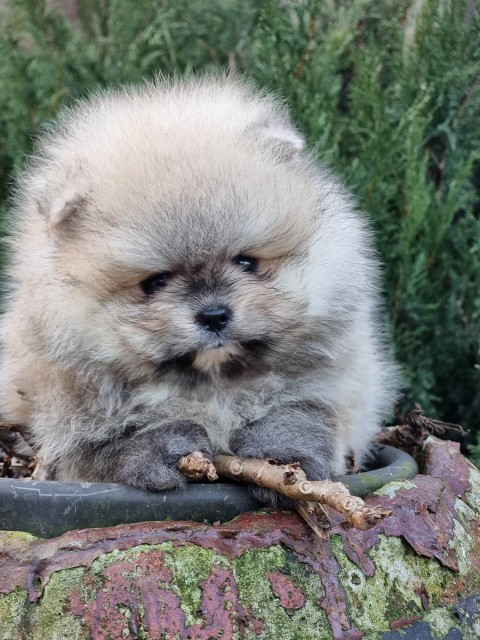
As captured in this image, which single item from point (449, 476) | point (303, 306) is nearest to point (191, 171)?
point (303, 306)

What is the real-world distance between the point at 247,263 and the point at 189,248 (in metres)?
0.17

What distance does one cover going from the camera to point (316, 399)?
222 cm

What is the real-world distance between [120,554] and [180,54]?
2751mm

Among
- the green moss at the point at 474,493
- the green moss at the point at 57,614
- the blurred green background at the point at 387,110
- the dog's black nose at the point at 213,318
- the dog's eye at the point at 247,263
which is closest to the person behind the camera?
the green moss at the point at 57,614

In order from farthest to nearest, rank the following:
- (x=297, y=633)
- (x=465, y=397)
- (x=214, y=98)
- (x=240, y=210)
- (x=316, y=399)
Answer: (x=465, y=397), (x=214, y=98), (x=316, y=399), (x=240, y=210), (x=297, y=633)

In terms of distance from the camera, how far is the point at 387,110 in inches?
140

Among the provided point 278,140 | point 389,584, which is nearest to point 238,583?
point 389,584

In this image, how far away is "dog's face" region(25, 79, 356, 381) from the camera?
1.95 meters

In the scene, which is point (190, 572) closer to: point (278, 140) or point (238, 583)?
point (238, 583)

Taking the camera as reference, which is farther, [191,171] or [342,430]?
[342,430]

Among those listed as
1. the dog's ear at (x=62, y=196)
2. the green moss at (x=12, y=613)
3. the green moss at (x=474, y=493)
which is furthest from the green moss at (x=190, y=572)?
the dog's ear at (x=62, y=196)

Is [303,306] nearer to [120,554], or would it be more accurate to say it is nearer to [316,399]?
[316,399]

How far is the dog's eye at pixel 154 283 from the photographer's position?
78.5 inches

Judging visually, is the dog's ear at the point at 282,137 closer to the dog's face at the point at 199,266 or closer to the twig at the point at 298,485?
the dog's face at the point at 199,266
